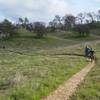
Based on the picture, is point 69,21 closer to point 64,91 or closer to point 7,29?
point 7,29

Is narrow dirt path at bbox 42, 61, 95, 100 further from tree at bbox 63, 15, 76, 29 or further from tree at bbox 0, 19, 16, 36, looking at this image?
tree at bbox 63, 15, 76, 29

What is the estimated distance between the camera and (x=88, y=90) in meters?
14.4

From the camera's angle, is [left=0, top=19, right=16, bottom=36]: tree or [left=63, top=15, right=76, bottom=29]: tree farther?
[left=63, top=15, right=76, bottom=29]: tree

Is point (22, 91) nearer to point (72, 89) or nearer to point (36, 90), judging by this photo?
point (36, 90)

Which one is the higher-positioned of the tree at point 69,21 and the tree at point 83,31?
the tree at point 69,21

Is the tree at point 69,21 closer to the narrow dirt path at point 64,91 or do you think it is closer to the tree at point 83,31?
the tree at point 83,31

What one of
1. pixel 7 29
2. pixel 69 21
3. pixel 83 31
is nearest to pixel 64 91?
pixel 7 29

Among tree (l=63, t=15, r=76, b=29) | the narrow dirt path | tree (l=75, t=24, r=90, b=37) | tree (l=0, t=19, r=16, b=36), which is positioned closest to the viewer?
the narrow dirt path

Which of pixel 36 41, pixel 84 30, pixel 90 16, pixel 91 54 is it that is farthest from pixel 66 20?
pixel 91 54

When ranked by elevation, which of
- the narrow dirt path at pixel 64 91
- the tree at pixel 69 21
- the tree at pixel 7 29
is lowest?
the narrow dirt path at pixel 64 91

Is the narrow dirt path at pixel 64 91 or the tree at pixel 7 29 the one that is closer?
the narrow dirt path at pixel 64 91

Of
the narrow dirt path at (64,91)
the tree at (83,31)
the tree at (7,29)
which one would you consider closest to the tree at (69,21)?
the tree at (83,31)

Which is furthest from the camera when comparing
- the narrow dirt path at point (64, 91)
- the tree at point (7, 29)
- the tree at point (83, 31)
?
the tree at point (83, 31)

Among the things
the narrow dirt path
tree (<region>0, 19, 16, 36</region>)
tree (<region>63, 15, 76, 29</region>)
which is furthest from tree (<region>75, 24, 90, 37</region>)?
the narrow dirt path
